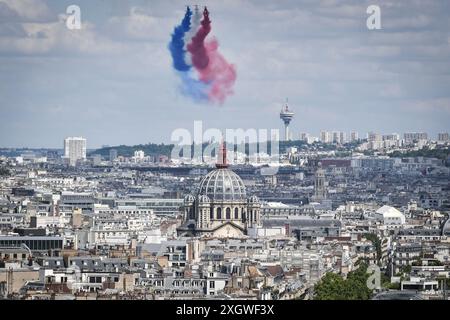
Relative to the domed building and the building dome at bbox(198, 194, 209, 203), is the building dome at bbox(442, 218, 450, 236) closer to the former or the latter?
the domed building

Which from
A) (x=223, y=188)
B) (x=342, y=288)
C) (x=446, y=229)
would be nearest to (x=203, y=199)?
(x=223, y=188)

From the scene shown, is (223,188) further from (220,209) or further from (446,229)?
(446,229)

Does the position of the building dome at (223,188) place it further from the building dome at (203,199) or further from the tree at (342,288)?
the tree at (342,288)

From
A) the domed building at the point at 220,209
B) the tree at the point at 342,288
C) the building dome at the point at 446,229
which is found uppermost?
the domed building at the point at 220,209

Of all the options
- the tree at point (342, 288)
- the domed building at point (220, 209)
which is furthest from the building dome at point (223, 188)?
the tree at point (342, 288)

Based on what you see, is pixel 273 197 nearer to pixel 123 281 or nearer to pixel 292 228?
pixel 292 228

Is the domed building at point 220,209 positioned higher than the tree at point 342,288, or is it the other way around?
the domed building at point 220,209

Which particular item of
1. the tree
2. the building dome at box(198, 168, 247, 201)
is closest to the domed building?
the building dome at box(198, 168, 247, 201)
